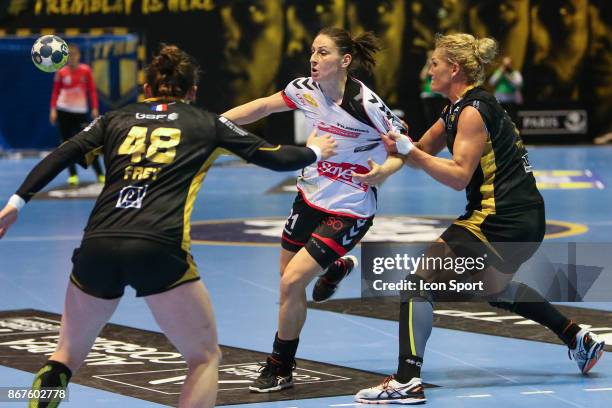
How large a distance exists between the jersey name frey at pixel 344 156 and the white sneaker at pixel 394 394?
1.15 metres

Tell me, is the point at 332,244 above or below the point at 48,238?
above

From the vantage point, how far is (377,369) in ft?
26.7

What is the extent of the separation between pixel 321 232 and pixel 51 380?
242cm

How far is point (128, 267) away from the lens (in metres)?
5.59

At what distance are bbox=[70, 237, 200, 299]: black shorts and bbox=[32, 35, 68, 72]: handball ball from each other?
4.14 m

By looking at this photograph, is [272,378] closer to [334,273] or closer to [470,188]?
[334,273]

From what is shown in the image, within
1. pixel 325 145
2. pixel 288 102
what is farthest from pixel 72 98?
pixel 325 145

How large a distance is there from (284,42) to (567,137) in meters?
7.07

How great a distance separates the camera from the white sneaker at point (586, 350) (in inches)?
310

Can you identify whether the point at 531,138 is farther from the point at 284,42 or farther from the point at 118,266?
the point at 118,266

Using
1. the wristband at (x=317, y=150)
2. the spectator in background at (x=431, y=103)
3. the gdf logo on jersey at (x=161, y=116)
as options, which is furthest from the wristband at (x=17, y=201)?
the spectator in background at (x=431, y=103)

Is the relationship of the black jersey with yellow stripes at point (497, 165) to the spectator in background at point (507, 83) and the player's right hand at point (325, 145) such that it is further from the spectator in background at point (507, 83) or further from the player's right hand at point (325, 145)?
the spectator in background at point (507, 83)

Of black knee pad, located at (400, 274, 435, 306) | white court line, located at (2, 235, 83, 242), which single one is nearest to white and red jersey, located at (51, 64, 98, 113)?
white court line, located at (2, 235, 83, 242)

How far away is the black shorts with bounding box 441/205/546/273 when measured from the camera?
7.52 metres
